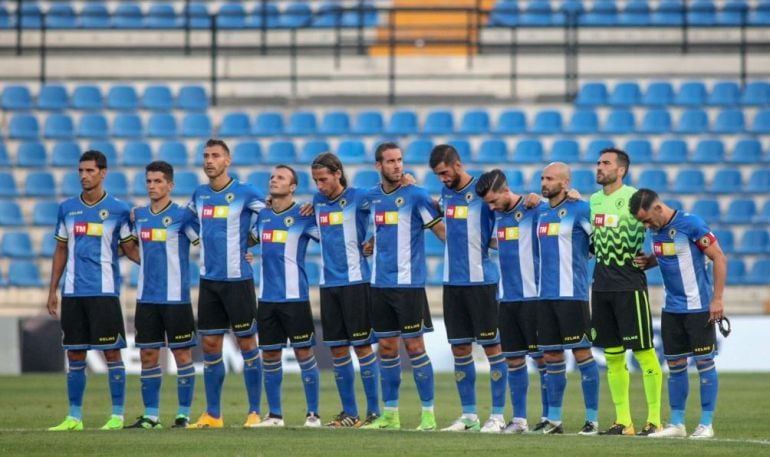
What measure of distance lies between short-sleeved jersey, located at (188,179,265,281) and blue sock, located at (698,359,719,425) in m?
3.86

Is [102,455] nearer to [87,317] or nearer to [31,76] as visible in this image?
[87,317]

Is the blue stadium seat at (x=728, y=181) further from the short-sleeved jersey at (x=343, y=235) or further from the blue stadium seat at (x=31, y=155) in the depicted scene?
the short-sleeved jersey at (x=343, y=235)

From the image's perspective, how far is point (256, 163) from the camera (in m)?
24.6

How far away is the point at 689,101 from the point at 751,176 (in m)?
1.94

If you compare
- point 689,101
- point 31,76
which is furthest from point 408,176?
point 31,76

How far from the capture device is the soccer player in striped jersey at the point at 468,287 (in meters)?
12.8

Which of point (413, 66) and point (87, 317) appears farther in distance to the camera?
point (413, 66)

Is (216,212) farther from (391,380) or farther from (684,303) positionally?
(684,303)

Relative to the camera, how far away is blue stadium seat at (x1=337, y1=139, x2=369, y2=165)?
80.0ft

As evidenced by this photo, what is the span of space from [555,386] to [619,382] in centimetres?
52

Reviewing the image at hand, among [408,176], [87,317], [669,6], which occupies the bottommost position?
[87,317]

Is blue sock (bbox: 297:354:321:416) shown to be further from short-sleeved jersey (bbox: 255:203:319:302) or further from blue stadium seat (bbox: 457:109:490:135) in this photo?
blue stadium seat (bbox: 457:109:490:135)

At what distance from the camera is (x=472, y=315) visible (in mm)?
12797

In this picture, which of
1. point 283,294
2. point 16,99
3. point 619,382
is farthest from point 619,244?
point 16,99
